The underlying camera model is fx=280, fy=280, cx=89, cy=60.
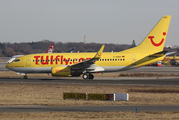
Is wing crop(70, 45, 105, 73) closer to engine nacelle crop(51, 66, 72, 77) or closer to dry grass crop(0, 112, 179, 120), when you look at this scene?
engine nacelle crop(51, 66, 72, 77)

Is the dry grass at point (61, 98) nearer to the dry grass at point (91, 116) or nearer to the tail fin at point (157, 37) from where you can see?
the dry grass at point (91, 116)

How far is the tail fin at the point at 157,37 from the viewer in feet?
139

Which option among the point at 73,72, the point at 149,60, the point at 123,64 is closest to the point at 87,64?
the point at 73,72

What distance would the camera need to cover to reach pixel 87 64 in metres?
41.2

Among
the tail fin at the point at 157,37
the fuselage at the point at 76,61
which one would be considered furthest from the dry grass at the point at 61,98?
the tail fin at the point at 157,37

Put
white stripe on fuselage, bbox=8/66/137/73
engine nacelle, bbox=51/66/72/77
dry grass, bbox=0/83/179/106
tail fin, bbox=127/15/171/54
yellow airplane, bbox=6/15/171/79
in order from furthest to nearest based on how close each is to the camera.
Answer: tail fin, bbox=127/15/171/54
white stripe on fuselage, bbox=8/66/137/73
yellow airplane, bbox=6/15/171/79
engine nacelle, bbox=51/66/72/77
dry grass, bbox=0/83/179/106

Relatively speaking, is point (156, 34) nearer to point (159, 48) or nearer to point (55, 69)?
point (159, 48)

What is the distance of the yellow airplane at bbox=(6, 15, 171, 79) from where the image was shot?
40875 millimetres

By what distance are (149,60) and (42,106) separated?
25.8 m

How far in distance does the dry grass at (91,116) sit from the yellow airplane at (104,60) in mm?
24385

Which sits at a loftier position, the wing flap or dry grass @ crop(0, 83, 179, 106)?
the wing flap

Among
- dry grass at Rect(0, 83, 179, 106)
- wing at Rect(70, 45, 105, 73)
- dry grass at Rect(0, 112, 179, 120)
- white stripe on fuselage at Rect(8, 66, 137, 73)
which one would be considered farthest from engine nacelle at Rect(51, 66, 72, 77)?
dry grass at Rect(0, 112, 179, 120)

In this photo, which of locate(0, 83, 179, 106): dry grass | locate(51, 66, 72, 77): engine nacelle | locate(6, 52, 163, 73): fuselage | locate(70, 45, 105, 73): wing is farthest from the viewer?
locate(6, 52, 163, 73): fuselage

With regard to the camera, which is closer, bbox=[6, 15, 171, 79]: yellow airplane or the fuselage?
bbox=[6, 15, 171, 79]: yellow airplane
